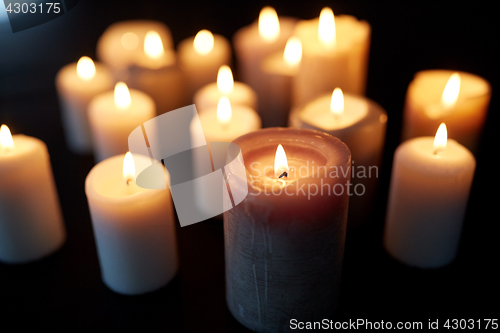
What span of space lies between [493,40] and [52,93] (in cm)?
138

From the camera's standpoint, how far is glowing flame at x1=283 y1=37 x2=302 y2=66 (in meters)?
1.22

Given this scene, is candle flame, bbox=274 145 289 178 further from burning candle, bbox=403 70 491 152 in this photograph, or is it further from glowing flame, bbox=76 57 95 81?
glowing flame, bbox=76 57 95 81

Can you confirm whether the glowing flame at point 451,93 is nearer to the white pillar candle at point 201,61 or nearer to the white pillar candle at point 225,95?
the white pillar candle at point 225,95

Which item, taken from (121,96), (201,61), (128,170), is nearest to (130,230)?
(128,170)

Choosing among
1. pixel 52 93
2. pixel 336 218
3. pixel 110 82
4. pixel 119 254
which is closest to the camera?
pixel 336 218

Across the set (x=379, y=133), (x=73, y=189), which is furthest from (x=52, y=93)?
(x=379, y=133)

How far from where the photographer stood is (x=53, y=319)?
78 centimetres

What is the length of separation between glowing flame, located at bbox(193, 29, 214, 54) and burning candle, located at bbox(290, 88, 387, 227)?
0.47m

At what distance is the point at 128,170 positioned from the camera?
2.66ft

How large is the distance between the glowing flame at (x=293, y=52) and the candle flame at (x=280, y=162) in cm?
59

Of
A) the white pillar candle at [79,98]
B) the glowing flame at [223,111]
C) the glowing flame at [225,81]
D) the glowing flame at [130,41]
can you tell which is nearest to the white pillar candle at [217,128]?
the glowing flame at [223,111]

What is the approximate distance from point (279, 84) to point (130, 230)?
0.57 metres

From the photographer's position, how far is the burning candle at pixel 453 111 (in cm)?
100

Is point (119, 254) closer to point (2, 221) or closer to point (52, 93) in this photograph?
point (2, 221)
